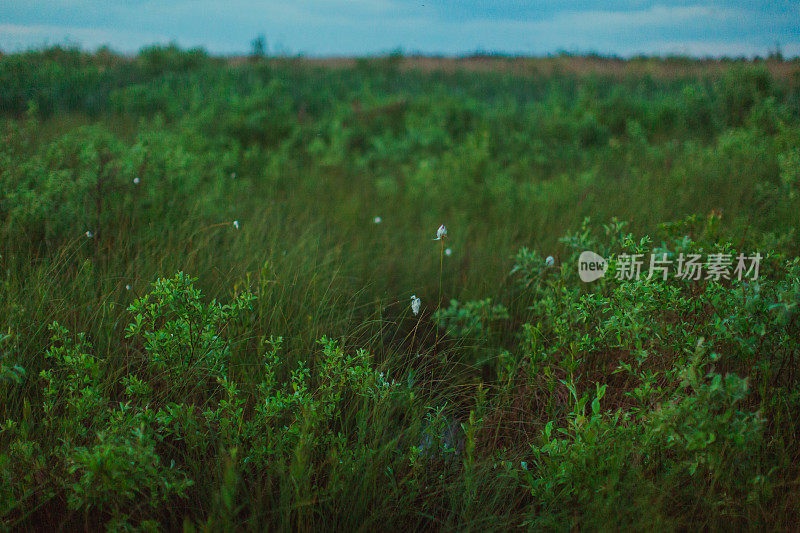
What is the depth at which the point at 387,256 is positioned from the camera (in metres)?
4.29

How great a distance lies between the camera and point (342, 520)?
1849 mm

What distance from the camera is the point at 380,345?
2.79 meters

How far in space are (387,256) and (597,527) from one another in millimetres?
2776

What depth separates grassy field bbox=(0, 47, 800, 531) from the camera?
6.20 ft

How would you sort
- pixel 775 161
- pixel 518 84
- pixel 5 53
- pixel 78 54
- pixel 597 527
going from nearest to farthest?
pixel 597 527 → pixel 5 53 → pixel 775 161 → pixel 78 54 → pixel 518 84

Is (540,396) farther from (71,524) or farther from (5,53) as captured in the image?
(5,53)

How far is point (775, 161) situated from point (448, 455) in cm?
529

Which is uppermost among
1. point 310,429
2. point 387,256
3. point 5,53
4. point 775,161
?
point 5,53

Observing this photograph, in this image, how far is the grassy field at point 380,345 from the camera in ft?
6.20

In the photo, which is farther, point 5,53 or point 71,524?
point 5,53

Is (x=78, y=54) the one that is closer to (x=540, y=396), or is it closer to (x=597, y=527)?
(x=540, y=396)

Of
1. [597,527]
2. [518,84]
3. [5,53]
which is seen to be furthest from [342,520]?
[518,84]

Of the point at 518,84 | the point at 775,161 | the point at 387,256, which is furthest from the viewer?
the point at 518,84

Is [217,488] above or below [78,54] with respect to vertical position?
below
